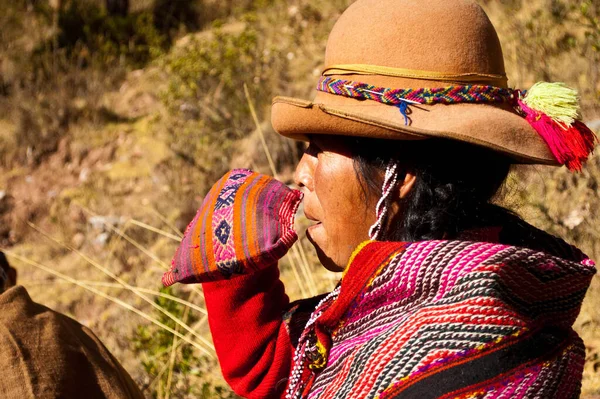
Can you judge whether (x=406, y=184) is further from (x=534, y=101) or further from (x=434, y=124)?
(x=534, y=101)

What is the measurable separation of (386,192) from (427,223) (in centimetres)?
11

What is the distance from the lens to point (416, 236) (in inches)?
58.5

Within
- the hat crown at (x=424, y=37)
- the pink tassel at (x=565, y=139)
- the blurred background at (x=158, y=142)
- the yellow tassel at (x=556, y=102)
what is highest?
the hat crown at (x=424, y=37)

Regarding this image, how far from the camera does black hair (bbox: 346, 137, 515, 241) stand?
1.44m

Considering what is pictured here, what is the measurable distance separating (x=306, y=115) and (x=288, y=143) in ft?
11.0

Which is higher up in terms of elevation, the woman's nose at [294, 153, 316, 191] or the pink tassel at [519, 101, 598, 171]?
the pink tassel at [519, 101, 598, 171]

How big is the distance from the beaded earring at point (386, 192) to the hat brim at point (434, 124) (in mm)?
95

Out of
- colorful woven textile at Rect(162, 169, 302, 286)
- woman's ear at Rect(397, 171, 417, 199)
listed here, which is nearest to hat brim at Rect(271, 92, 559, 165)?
woman's ear at Rect(397, 171, 417, 199)

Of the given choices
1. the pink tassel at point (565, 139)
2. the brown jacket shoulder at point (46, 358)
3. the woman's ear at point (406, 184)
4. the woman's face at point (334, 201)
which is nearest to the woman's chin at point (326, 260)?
Answer: the woman's face at point (334, 201)

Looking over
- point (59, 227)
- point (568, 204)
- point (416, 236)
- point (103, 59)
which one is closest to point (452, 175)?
point (416, 236)

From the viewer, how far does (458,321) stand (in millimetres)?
1291

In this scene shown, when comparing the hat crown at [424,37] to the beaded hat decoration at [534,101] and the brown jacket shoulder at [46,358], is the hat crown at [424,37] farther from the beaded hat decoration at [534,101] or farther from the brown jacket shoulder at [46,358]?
the brown jacket shoulder at [46,358]

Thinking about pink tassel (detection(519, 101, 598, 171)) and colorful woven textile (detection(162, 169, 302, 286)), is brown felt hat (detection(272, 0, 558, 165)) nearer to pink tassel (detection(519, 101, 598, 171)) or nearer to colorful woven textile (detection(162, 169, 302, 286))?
pink tassel (detection(519, 101, 598, 171))

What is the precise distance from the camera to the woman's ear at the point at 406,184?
4.79 ft
